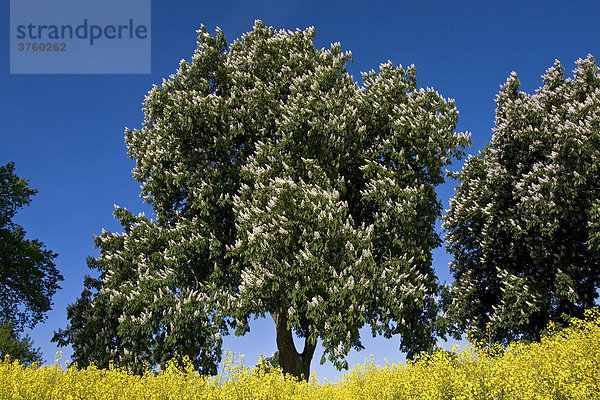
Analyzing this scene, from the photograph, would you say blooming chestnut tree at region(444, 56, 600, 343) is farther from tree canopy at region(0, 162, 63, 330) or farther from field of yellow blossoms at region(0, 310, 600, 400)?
tree canopy at region(0, 162, 63, 330)

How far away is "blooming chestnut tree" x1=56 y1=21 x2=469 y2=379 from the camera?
17953 mm

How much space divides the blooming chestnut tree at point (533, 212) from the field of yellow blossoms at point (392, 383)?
8655 mm

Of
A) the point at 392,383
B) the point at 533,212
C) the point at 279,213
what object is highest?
the point at 533,212

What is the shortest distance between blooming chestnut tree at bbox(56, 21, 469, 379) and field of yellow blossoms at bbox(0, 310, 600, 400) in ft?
15.3

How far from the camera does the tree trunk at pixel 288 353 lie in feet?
70.5

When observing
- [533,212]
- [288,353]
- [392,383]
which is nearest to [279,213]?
[288,353]

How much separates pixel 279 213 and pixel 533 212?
14.1 metres

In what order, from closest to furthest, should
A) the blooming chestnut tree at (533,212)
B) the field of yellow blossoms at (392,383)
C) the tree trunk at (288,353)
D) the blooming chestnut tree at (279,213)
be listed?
the field of yellow blossoms at (392,383)
the blooming chestnut tree at (279,213)
the tree trunk at (288,353)
the blooming chestnut tree at (533,212)

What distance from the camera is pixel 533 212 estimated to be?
24781 mm

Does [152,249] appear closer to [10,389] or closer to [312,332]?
[312,332]

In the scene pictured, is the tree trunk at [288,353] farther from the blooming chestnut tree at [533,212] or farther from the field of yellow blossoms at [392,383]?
the field of yellow blossoms at [392,383]

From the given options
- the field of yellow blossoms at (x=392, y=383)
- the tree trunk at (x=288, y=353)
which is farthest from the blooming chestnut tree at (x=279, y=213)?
the field of yellow blossoms at (x=392, y=383)

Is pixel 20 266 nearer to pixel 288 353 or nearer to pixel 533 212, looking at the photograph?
pixel 288 353


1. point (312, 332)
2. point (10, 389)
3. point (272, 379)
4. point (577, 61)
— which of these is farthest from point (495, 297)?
point (10, 389)
